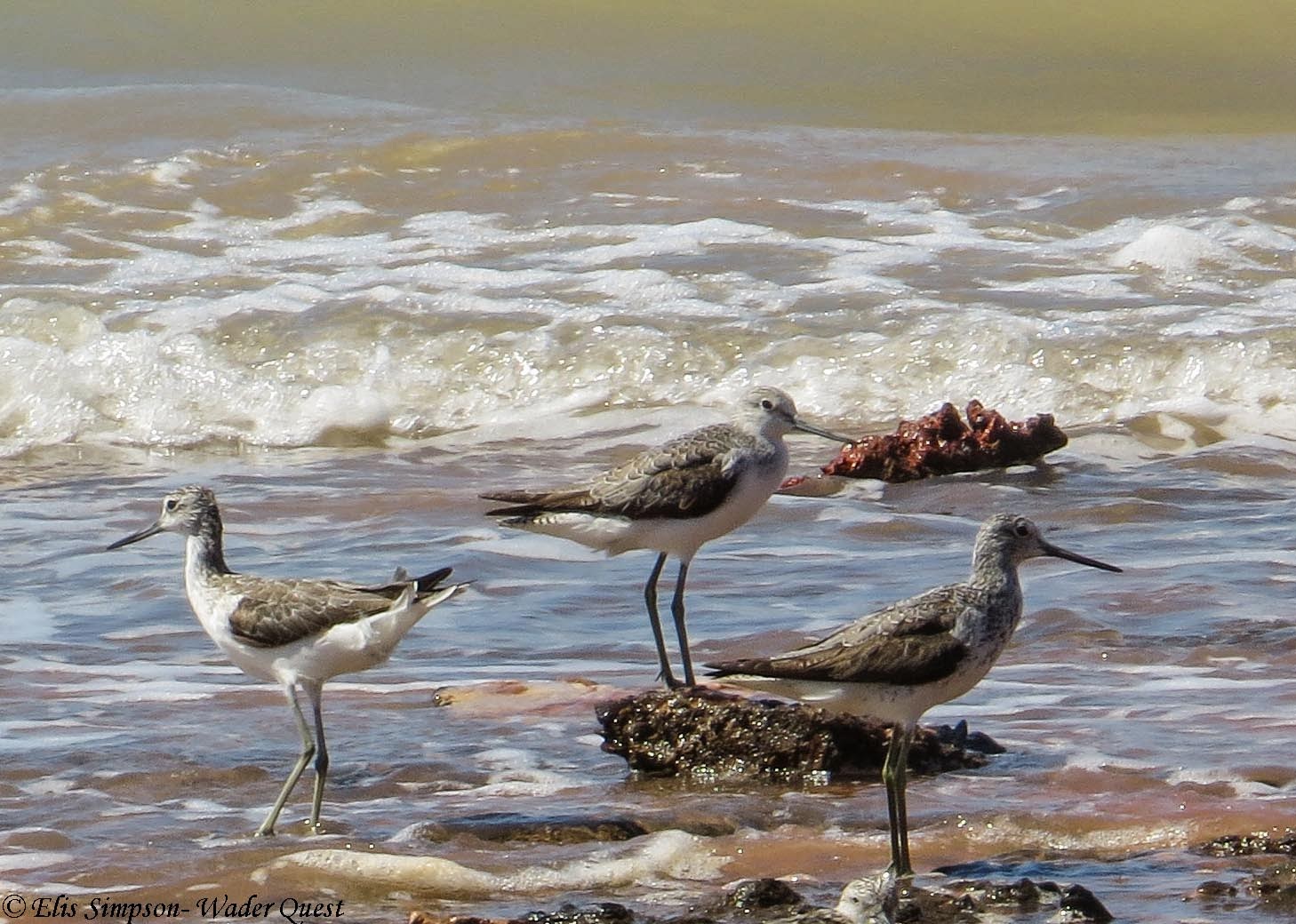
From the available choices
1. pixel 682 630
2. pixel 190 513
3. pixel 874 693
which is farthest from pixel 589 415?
pixel 874 693

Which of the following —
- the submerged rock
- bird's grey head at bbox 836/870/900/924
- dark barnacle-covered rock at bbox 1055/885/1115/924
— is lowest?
the submerged rock

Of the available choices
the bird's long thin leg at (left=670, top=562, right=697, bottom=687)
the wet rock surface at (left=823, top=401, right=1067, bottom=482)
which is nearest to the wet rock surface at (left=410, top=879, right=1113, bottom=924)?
the bird's long thin leg at (left=670, top=562, right=697, bottom=687)

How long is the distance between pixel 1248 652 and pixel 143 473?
6.15m

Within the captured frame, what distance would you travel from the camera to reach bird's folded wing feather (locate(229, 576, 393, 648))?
5488 millimetres

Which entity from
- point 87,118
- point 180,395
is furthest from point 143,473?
point 87,118

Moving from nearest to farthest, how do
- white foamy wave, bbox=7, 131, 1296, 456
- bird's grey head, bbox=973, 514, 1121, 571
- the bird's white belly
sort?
the bird's white belly
bird's grey head, bbox=973, 514, 1121, 571
white foamy wave, bbox=7, 131, 1296, 456

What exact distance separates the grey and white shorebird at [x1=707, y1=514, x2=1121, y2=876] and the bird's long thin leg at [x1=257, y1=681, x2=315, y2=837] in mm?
1221

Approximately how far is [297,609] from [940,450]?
15.8 feet

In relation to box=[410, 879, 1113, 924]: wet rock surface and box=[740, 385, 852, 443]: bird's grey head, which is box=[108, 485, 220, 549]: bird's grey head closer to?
box=[740, 385, 852, 443]: bird's grey head

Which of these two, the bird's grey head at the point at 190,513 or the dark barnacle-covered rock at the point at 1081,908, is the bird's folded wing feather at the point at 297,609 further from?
the dark barnacle-covered rock at the point at 1081,908

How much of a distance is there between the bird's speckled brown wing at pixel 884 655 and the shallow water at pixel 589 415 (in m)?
0.46

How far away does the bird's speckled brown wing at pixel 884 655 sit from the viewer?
16.3 ft

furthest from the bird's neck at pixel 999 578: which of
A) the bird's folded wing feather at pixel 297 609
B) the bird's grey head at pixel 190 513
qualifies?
the bird's grey head at pixel 190 513

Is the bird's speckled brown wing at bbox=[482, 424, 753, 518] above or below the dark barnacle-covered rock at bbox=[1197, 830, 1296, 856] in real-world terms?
above
